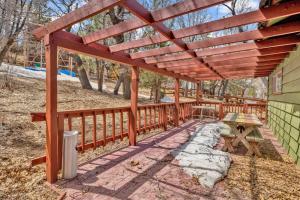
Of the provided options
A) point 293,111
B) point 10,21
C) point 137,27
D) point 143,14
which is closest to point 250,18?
point 143,14

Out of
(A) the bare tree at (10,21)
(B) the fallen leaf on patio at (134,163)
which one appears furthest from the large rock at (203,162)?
(A) the bare tree at (10,21)

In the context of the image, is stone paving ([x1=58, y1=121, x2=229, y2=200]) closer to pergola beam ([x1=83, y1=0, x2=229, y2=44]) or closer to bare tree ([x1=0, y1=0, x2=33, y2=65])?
pergola beam ([x1=83, y1=0, x2=229, y2=44])

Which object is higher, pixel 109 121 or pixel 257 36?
pixel 257 36

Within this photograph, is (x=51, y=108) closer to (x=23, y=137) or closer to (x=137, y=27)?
(x=137, y=27)

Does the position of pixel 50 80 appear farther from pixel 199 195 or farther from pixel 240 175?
pixel 240 175

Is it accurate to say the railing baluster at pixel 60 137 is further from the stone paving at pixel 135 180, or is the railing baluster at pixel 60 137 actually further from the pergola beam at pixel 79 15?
the pergola beam at pixel 79 15

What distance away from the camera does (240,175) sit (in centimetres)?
375

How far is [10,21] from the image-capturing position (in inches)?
284

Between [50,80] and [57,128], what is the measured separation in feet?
2.42

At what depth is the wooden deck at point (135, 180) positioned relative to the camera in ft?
9.81

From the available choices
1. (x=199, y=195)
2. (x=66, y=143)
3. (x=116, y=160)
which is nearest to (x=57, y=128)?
(x=66, y=143)

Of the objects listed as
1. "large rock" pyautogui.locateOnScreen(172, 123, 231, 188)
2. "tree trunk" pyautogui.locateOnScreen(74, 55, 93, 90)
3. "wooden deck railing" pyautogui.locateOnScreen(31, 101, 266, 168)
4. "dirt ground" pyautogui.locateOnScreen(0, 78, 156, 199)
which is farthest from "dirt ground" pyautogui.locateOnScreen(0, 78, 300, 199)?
"tree trunk" pyautogui.locateOnScreen(74, 55, 93, 90)

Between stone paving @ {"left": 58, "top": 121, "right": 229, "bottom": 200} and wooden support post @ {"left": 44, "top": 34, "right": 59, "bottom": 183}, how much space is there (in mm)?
286

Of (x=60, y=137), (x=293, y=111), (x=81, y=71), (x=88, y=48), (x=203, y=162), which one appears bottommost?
(x=203, y=162)
